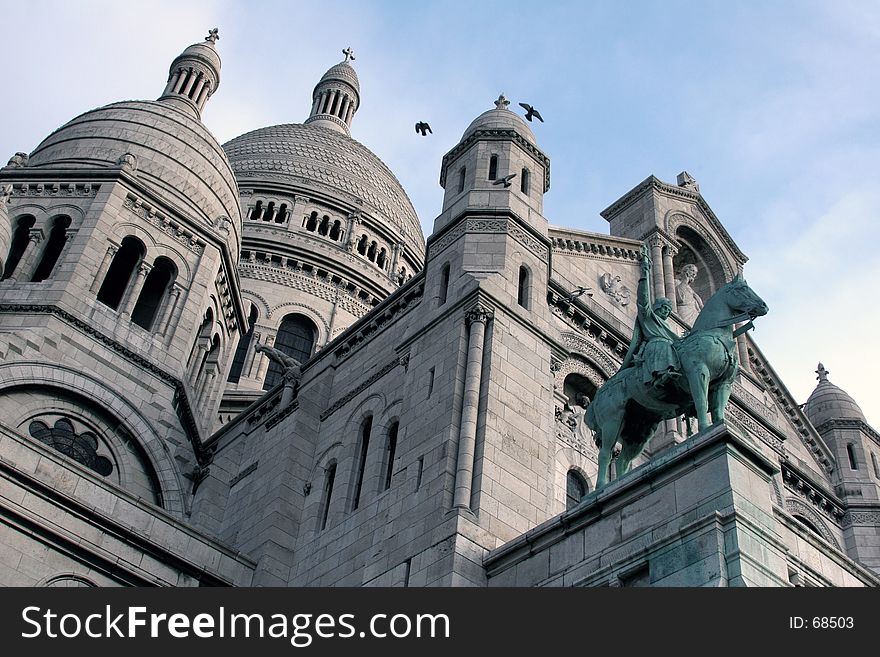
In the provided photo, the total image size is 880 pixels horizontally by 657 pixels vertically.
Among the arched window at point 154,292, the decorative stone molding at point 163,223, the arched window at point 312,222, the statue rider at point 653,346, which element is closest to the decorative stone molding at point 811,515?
the statue rider at point 653,346

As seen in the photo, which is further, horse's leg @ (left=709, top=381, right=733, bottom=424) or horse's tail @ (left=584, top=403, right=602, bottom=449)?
horse's tail @ (left=584, top=403, right=602, bottom=449)

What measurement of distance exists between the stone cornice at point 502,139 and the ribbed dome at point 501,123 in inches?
6.7

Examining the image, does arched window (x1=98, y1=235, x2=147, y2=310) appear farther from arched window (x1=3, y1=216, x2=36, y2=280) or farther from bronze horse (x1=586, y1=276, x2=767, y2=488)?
bronze horse (x1=586, y1=276, x2=767, y2=488)

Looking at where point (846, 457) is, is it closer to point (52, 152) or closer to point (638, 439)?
point (638, 439)

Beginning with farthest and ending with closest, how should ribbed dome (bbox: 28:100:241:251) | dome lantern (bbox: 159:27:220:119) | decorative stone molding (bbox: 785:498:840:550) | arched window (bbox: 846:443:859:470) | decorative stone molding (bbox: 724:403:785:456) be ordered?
1. dome lantern (bbox: 159:27:220:119)
2. ribbed dome (bbox: 28:100:241:251)
3. arched window (bbox: 846:443:859:470)
4. decorative stone molding (bbox: 785:498:840:550)
5. decorative stone molding (bbox: 724:403:785:456)

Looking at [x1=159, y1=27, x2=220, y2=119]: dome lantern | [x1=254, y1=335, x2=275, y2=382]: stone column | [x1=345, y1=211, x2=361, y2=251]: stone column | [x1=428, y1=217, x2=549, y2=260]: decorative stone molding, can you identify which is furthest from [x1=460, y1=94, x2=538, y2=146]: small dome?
[x1=345, y1=211, x2=361, y2=251]: stone column

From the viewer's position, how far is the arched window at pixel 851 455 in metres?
35.4

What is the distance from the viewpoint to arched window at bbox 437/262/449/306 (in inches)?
983

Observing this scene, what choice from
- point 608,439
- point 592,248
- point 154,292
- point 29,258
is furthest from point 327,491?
point 29,258

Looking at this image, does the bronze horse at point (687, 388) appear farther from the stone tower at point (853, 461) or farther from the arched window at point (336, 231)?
the arched window at point (336, 231)

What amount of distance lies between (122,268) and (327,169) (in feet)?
89.9

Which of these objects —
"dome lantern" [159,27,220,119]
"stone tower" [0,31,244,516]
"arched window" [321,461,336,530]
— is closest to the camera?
"arched window" [321,461,336,530]

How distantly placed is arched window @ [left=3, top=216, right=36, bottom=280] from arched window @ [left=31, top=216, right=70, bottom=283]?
0.62 meters

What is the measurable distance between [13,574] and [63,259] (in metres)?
14.3
